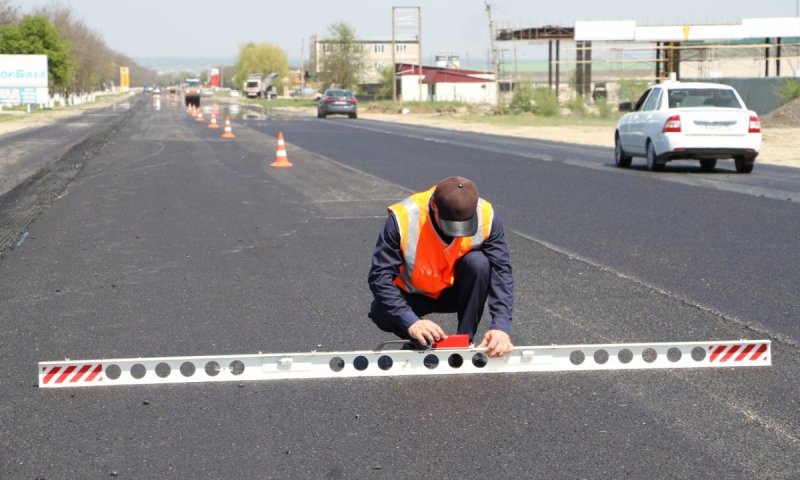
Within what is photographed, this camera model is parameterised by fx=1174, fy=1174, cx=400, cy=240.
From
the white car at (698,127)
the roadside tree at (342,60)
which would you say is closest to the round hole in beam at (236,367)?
the white car at (698,127)

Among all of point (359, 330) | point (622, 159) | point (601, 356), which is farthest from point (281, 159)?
point (601, 356)

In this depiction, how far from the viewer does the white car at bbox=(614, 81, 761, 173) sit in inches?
817

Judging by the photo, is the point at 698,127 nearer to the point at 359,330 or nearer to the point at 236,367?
the point at 359,330

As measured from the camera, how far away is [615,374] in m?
6.26

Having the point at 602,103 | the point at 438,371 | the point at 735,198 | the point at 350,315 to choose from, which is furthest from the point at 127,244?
the point at 602,103

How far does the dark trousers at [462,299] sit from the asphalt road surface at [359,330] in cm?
31

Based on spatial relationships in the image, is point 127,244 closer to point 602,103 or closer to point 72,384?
point 72,384

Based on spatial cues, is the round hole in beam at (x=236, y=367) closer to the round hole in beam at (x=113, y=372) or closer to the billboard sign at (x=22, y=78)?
the round hole in beam at (x=113, y=372)

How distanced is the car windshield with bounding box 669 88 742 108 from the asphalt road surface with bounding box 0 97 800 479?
4.53 metres

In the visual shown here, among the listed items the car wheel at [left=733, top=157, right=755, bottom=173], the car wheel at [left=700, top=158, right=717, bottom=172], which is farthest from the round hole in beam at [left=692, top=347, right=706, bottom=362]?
the car wheel at [left=700, top=158, right=717, bottom=172]

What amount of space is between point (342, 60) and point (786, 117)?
83.1 m

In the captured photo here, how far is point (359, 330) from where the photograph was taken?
740cm

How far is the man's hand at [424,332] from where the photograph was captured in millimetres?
5645

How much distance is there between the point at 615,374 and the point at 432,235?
1330mm
